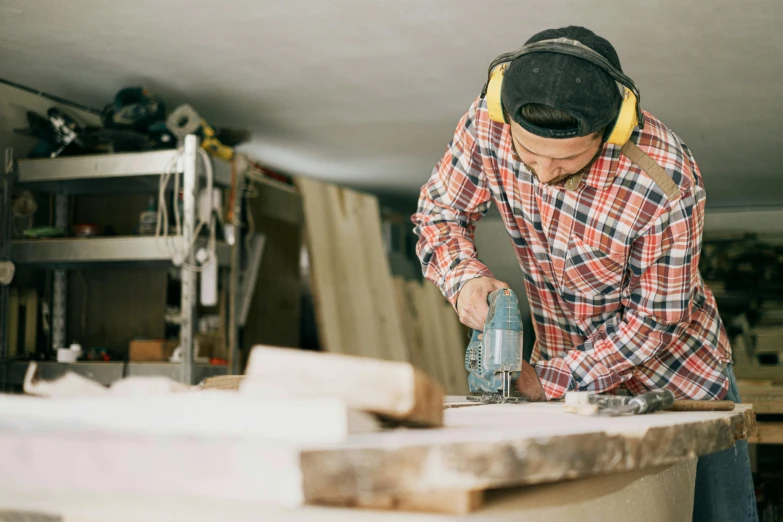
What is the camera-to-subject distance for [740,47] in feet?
12.0

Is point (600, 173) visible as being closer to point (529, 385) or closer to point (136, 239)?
point (529, 385)

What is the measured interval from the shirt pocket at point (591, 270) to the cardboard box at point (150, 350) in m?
2.60

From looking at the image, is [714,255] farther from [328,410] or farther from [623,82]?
[328,410]

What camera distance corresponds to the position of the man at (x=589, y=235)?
5.18ft

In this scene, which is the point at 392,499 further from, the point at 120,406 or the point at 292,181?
the point at 292,181

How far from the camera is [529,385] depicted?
1937mm

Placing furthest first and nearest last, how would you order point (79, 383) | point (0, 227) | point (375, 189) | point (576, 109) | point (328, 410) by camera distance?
point (375, 189)
point (0, 227)
point (576, 109)
point (79, 383)
point (328, 410)

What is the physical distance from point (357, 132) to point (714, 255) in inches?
168

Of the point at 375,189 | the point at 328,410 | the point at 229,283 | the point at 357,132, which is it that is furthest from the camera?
the point at 375,189

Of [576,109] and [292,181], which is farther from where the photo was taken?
[292,181]

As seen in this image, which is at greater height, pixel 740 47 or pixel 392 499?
pixel 740 47

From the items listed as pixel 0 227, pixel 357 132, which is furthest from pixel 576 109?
pixel 357 132

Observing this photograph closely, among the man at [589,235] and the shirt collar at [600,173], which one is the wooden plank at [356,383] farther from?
the shirt collar at [600,173]

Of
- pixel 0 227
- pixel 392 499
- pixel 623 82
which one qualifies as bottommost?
pixel 392 499
